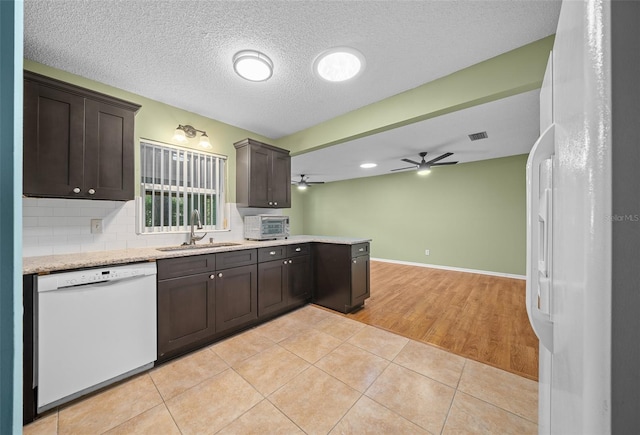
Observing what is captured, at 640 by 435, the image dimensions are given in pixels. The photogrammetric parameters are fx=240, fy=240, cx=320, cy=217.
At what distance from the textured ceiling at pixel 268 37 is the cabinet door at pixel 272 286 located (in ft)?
6.38

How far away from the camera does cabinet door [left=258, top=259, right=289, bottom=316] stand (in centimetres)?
273

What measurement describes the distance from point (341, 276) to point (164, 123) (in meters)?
2.74

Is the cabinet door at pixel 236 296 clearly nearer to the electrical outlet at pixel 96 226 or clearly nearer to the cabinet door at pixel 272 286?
the cabinet door at pixel 272 286

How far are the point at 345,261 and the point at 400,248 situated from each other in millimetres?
3763

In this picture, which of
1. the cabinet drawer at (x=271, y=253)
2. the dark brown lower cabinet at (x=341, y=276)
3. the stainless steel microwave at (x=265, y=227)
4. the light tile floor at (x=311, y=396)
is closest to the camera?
the light tile floor at (x=311, y=396)

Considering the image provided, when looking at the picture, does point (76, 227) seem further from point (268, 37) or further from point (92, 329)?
point (268, 37)

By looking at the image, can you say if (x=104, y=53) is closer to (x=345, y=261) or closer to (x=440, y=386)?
(x=345, y=261)

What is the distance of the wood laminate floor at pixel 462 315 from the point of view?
2.21m

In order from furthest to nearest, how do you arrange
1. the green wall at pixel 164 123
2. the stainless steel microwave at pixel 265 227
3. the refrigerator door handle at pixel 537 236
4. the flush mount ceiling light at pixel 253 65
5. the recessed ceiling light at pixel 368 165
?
the recessed ceiling light at pixel 368 165, the stainless steel microwave at pixel 265 227, the green wall at pixel 164 123, the flush mount ceiling light at pixel 253 65, the refrigerator door handle at pixel 537 236

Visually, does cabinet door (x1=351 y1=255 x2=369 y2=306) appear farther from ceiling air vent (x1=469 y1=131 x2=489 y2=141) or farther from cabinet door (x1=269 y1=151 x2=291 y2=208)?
ceiling air vent (x1=469 y1=131 x2=489 y2=141)

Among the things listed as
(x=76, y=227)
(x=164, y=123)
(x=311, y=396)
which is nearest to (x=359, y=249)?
(x=311, y=396)

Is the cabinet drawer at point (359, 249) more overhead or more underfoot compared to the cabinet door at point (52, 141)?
more underfoot

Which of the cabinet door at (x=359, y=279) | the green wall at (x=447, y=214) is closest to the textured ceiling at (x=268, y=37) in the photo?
the cabinet door at (x=359, y=279)

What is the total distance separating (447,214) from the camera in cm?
564
